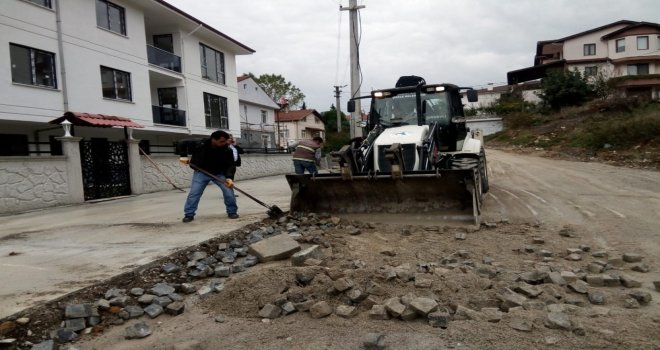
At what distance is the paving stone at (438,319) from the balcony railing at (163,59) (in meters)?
20.3

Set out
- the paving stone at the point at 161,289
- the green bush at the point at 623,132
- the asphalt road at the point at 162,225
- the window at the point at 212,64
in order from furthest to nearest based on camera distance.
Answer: the window at the point at 212,64
the green bush at the point at 623,132
the asphalt road at the point at 162,225
the paving stone at the point at 161,289

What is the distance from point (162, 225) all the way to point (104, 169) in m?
6.90

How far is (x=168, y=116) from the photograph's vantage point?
21.6 m

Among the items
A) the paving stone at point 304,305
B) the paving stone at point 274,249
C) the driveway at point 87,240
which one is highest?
the driveway at point 87,240

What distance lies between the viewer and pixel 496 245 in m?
5.93

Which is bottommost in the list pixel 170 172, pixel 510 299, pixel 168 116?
pixel 510 299

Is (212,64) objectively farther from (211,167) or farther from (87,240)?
(87,240)

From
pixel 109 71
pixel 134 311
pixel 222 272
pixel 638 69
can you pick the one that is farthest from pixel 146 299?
pixel 638 69

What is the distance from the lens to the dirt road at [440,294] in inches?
128

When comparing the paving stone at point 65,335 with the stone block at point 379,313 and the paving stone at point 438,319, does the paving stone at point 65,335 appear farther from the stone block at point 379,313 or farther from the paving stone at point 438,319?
the paving stone at point 438,319

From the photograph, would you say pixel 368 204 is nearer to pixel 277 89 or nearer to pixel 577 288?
pixel 577 288

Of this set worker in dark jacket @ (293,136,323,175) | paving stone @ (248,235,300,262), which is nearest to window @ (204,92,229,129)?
worker in dark jacket @ (293,136,323,175)

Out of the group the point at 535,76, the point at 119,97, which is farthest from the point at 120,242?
the point at 535,76

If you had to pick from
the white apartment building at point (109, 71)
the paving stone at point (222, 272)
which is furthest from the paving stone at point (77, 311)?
the white apartment building at point (109, 71)
